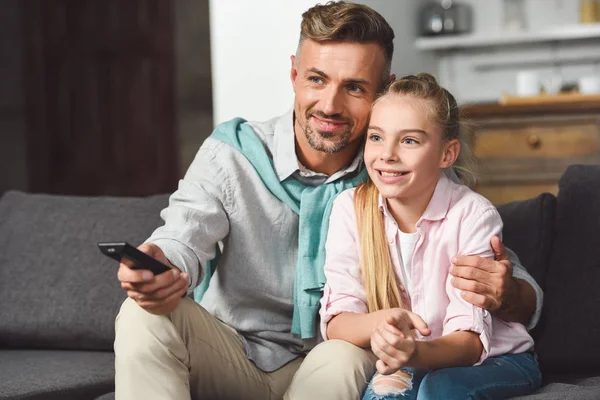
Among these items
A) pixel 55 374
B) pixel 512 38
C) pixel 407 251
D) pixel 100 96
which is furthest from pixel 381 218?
pixel 100 96

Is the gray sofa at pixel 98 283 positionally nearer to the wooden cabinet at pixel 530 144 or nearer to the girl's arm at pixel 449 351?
the girl's arm at pixel 449 351

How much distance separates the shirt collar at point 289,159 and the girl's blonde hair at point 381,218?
0.13 metres

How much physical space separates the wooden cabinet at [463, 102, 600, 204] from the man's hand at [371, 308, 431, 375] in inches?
99.9

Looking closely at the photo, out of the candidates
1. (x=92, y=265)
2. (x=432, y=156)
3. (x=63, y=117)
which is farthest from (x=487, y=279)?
(x=63, y=117)

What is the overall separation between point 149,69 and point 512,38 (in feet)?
6.55

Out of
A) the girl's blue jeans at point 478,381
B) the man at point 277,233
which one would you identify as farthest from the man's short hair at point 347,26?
the girl's blue jeans at point 478,381

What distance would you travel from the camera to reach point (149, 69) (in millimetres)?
5281

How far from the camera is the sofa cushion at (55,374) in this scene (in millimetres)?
2023

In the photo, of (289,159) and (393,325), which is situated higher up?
(289,159)

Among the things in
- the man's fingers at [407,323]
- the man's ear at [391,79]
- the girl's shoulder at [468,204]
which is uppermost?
the man's ear at [391,79]

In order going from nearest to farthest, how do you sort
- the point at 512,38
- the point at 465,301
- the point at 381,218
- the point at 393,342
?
the point at 393,342 < the point at 465,301 < the point at 381,218 < the point at 512,38

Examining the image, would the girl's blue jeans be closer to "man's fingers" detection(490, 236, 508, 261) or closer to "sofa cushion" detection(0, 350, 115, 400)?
"man's fingers" detection(490, 236, 508, 261)

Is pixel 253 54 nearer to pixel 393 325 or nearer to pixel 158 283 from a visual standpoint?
pixel 158 283

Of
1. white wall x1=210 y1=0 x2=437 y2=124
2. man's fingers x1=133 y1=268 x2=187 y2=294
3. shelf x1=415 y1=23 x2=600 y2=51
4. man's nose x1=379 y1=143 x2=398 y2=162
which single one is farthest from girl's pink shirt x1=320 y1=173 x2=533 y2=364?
shelf x1=415 y1=23 x2=600 y2=51
